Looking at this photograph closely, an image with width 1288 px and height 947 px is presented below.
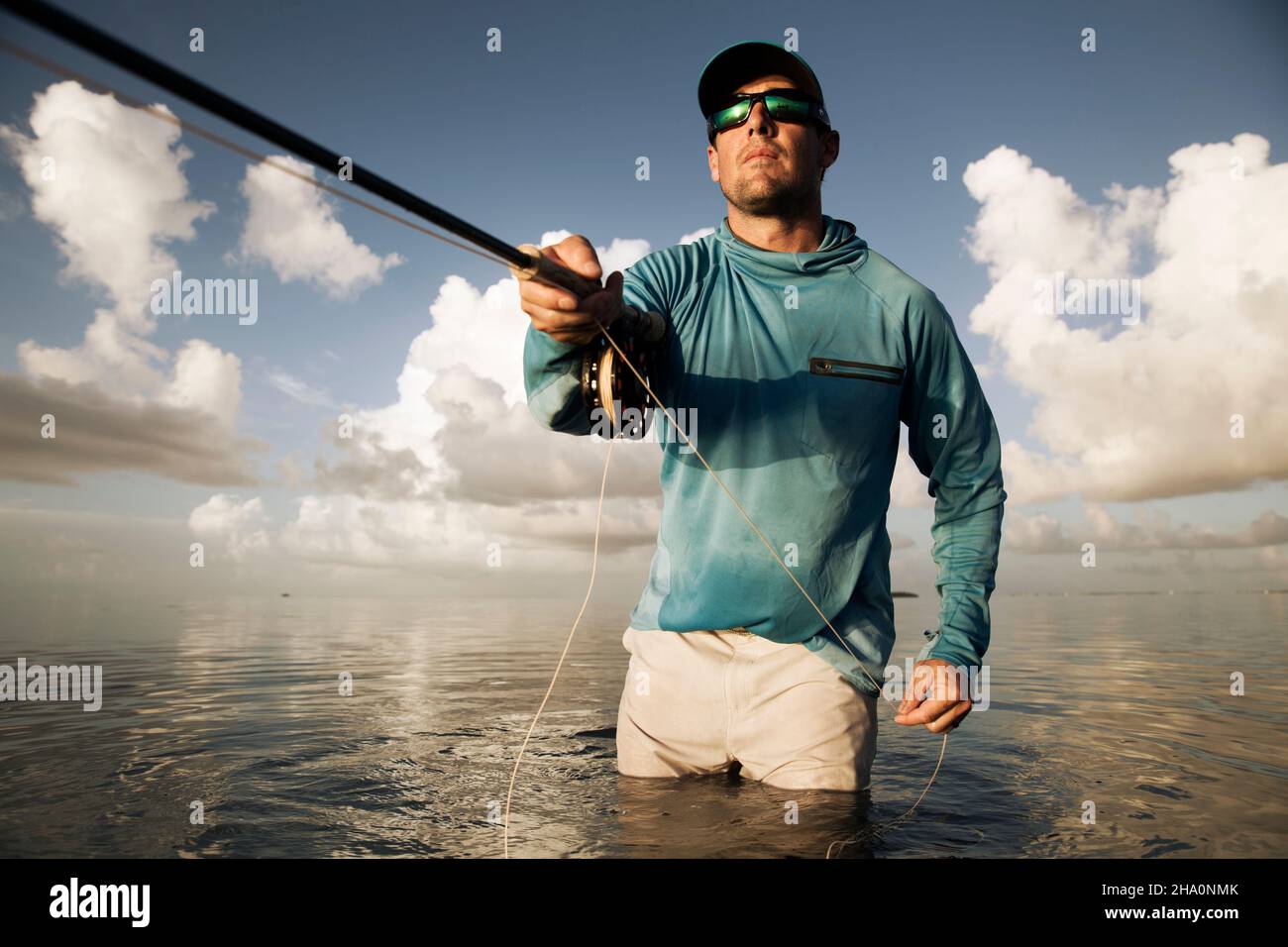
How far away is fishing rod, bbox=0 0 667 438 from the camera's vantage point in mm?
1225

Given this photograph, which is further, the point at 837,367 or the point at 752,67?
the point at 752,67

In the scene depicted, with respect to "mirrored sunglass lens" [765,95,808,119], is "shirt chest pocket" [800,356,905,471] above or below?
below

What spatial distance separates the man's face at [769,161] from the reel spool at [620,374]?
89cm

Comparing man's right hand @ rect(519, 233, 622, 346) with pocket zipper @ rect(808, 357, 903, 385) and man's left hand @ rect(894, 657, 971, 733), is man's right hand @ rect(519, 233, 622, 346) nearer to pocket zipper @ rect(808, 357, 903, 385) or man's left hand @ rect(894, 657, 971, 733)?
pocket zipper @ rect(808, 357, 903, 385)

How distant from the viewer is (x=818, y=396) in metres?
3.28

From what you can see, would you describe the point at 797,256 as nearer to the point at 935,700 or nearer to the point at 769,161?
the point at 769,161

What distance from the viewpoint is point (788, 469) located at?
324 centimetres

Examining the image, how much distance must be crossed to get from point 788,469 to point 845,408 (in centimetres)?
38

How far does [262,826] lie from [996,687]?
831 cm

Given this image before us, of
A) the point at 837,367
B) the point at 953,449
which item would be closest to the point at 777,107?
the point at 837,367

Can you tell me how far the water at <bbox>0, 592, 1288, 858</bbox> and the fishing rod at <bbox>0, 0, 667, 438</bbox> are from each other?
1.73 metres

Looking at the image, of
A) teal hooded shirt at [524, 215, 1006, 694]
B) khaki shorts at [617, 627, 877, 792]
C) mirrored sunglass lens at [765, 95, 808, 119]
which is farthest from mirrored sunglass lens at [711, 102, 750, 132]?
khaki shorts at [617, 627, 877, 792]
